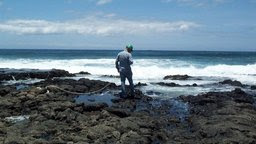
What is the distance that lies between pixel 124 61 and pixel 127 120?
498 cm

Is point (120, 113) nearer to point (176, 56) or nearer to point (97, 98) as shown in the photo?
point (97, 98)

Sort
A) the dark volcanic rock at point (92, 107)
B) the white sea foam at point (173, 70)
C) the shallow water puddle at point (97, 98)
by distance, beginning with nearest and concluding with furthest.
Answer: the dark volcanic rock at point (92, 107) < the shallow water puddle at point (97, 98) < the white sea foam at point (173, 70)

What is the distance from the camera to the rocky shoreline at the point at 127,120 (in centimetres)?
966

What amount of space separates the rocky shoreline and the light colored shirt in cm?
115

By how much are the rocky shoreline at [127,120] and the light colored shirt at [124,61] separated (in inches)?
45.3

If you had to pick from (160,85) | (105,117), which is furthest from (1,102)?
(160,85)

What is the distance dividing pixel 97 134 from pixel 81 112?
2.77 m

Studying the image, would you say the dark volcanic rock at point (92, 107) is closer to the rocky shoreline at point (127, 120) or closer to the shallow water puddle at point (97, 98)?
the rocky shoreline at point (127, 120)

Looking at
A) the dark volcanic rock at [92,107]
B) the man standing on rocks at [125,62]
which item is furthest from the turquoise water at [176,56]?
the dark volcanic rock at [92,107]

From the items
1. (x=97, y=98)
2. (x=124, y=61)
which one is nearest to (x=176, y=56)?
(x=97, y=98)

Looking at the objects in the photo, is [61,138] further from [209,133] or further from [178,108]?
[178,108]

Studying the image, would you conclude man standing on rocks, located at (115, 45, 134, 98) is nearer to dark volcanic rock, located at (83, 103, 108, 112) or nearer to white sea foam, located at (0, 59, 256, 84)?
dark volcanic rock, located at (83, 103, 108, 112)

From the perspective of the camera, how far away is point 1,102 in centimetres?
1357

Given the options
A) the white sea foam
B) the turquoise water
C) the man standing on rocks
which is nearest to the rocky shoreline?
the man standing on rocks
